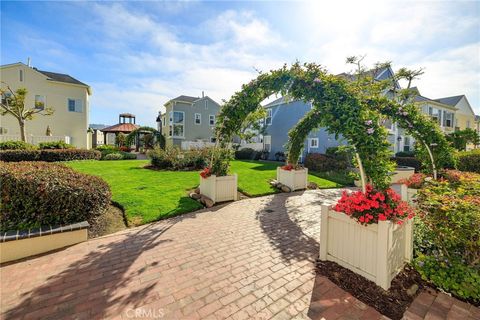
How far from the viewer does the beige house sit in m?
18.4

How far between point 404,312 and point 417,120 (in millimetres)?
5777

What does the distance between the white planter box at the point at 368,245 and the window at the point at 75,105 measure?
25.3 meters

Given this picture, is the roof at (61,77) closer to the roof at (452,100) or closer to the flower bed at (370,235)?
the flower bed at (370,235)

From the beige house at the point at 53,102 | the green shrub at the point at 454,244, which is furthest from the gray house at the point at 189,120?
the green shrub at the point at 454,244

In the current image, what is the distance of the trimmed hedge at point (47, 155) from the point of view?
12852 millimetres

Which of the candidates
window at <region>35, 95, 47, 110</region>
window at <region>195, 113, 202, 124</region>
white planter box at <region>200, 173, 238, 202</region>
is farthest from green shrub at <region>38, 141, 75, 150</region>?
window at <region>195, 113, 202, 124</region>

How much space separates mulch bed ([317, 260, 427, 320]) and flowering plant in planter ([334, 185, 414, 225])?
2.89 feet

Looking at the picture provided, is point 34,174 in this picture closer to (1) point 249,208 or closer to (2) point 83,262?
(2) point 83,262

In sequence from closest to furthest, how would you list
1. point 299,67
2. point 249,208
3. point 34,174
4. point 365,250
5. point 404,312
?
point 404,312 < point 365,250 < point 34,174 < point 299,67 < point 249,208

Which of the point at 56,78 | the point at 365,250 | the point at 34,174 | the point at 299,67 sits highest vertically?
the point at 56,78

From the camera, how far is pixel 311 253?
402cm

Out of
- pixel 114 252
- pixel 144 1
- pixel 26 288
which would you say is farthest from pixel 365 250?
pixel 144 1

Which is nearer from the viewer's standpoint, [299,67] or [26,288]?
[26,288]

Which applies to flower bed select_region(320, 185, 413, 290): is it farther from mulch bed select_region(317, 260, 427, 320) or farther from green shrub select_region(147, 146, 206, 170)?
green shrub select_region(147, 146, 206, 170)
